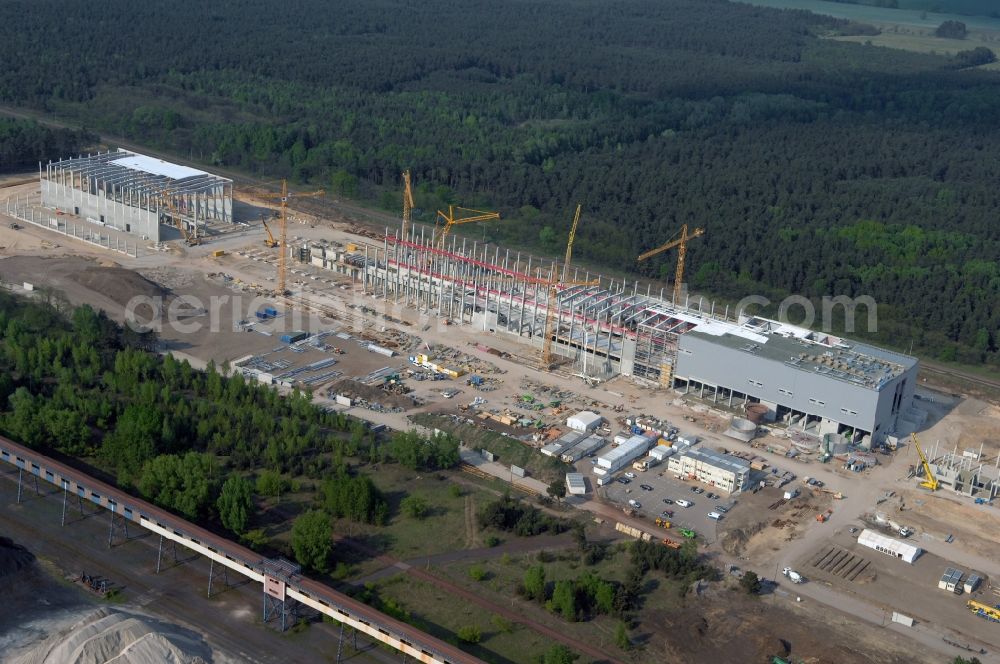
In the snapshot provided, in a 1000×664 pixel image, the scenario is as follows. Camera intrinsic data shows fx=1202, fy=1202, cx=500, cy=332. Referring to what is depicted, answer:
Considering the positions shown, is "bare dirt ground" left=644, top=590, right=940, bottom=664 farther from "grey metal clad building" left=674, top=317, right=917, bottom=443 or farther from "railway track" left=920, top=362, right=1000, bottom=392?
"railway track" left=920, top=362, right=1000, bottom=392

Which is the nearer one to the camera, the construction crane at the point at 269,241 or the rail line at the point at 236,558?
the rail line at the point at 236,558

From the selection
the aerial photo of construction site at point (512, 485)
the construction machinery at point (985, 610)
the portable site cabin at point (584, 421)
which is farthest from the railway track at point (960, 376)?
the construction machinery at point (985, 610)

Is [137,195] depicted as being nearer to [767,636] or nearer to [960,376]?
[960,376]

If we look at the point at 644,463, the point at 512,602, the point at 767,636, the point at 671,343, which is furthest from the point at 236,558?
the point at 671,343

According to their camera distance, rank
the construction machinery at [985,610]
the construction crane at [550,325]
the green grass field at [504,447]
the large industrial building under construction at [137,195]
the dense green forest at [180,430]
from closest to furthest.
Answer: the construction machinery at [985,610] → the dense green forest at [180,430] → the green grass field at [504,447] → the construction crane at [550,325] → the large industrial building under construction at [137,195]

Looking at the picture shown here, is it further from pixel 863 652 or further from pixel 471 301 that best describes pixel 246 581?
pixel 471 301

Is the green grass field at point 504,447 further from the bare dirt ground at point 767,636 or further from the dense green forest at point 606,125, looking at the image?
the dense green forest at point 606,125
